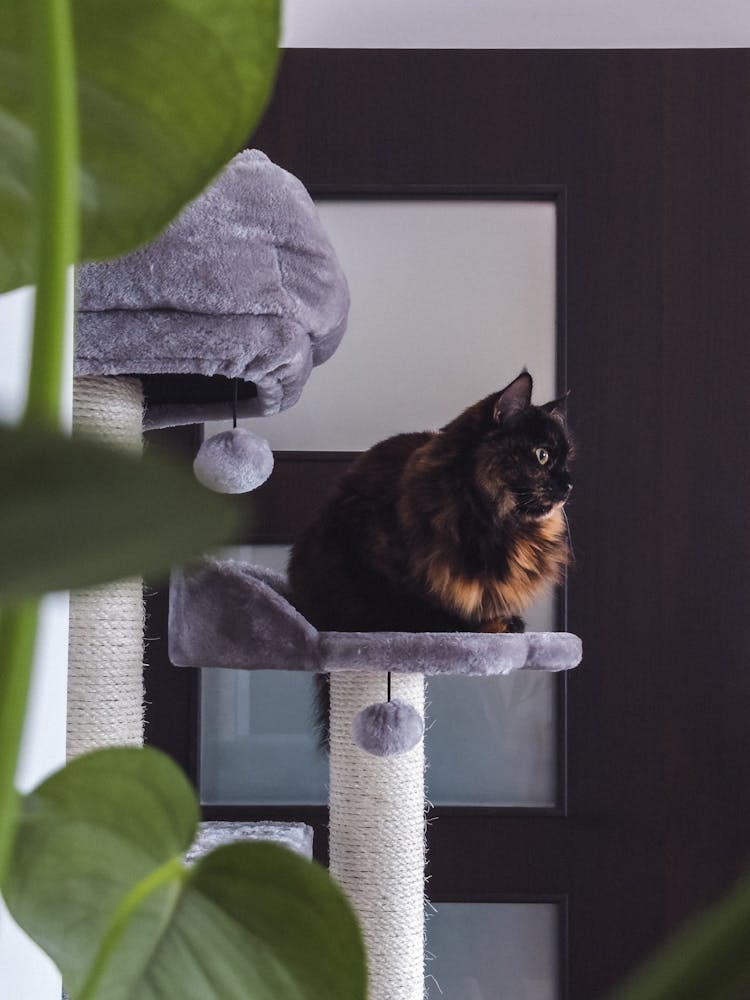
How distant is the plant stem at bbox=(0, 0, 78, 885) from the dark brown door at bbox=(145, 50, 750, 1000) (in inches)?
83.3

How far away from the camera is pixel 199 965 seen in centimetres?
21

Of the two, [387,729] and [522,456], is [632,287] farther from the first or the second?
[387,729]

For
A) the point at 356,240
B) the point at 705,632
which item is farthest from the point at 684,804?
the point at 356,240

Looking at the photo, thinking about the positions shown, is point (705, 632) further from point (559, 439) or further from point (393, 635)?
point (393, 635)

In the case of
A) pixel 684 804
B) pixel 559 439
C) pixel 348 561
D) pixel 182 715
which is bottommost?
pixel 684 804

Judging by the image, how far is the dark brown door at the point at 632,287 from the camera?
217 cm

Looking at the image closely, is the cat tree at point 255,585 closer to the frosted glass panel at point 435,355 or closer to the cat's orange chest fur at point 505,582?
the cat's orange chest fur at point 505,582

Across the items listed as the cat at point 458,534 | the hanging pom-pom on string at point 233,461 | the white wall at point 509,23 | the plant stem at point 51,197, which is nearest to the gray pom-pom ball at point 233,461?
the hanging pom-pom on string at point 233,461

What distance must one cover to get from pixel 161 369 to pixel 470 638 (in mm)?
544

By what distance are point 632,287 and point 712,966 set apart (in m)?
2.25

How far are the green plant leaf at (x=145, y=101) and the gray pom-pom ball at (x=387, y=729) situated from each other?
1285mm

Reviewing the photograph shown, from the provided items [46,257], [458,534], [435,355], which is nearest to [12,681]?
[46,257]

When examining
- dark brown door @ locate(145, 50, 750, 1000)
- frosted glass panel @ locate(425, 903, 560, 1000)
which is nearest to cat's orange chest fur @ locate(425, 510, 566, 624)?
dark brown door @ locate(145, 50, 750, 1000)

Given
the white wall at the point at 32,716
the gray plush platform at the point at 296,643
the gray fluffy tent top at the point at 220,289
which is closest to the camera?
the white wall at the point at 32,716
